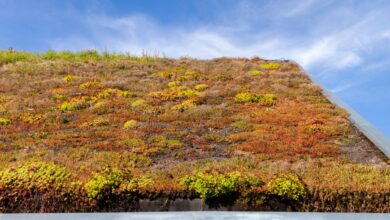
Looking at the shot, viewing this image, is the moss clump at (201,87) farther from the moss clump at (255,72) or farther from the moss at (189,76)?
the moss clump at (255,72)

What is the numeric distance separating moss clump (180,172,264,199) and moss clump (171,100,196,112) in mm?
10973

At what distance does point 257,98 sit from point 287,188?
1337 cm

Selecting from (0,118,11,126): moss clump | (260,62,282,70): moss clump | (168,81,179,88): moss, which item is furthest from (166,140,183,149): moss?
(260,62,282,70): moss clump

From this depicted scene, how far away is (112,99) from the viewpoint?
2480cm

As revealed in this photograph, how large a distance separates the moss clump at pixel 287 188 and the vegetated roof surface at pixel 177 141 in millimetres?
23

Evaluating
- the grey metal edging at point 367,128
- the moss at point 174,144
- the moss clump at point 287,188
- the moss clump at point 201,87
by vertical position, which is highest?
the moss clump at point 201,87

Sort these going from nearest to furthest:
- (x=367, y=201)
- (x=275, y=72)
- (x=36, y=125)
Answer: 1. (x=367, y=201)
2. (x=36, y=125)
3. (x=275, y=72)

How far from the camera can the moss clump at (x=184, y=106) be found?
22.9m

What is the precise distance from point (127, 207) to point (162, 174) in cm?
184

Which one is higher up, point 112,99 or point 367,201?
point 112,99

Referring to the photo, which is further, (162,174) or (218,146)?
(218,146)

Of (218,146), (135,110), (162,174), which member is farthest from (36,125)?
(162,174)

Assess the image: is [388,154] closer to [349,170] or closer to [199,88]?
[349,170]

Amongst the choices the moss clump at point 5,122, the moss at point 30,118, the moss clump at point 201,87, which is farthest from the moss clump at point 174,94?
the moss clump at point 5,122
